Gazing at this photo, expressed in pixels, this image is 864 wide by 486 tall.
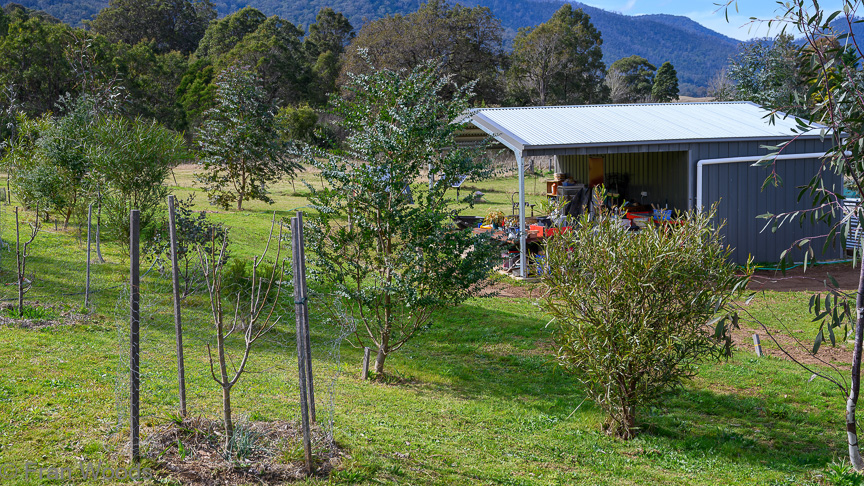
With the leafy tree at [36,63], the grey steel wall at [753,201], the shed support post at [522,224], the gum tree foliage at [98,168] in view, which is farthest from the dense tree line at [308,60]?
the grey steel wall at [753,201]

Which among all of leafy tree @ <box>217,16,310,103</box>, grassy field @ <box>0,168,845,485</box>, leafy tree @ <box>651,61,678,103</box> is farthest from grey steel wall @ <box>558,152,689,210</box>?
leafy tree @ <box>651,61,678,103</box>

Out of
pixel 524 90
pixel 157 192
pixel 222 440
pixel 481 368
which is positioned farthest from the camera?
pixel 524 90

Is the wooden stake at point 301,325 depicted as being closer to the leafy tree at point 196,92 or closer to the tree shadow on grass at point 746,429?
the tree shadow on grass at point 746,429

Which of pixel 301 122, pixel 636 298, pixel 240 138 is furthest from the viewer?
pixel 301 122

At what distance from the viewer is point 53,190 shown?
13891 mm

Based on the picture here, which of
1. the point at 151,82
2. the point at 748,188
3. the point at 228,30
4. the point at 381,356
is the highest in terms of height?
the point at 228,30

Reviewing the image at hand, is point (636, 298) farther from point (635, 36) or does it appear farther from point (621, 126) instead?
point (635, 36)

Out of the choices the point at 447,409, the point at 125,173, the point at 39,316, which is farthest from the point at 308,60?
the point at 447,409

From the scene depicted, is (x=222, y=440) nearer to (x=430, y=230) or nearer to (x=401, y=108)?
(x=430, y=230)

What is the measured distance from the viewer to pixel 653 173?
18141mm

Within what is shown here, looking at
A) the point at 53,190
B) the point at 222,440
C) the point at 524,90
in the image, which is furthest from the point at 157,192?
the point at 524,90

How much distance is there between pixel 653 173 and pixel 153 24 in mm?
59052

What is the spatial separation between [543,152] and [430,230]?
6.39 meters

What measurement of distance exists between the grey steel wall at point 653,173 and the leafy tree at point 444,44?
19.2 m
